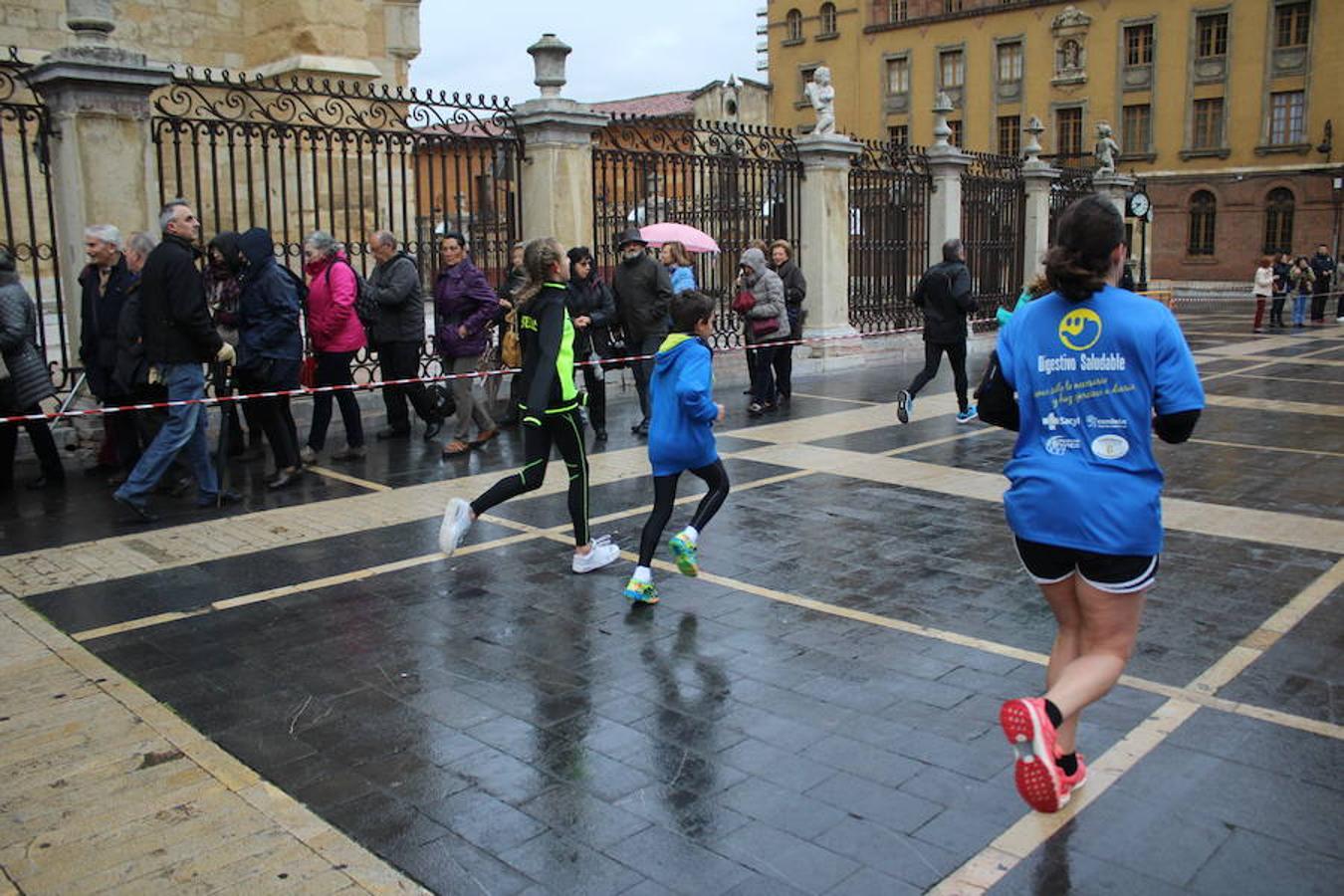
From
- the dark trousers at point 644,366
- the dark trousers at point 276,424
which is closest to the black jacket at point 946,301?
the dark trousers at point 644,366

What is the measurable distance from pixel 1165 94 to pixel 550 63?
132ft

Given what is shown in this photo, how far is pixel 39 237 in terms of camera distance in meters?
14.7

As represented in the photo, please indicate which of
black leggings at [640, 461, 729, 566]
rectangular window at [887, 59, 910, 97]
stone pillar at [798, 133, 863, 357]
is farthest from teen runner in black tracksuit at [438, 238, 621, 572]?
rectangular window at [887, 59, 910, 97]

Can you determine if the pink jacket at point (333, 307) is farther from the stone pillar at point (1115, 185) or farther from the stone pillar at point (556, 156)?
the stone pillar at point (1115, 185)

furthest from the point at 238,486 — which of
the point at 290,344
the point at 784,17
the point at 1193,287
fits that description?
the point at 784,17

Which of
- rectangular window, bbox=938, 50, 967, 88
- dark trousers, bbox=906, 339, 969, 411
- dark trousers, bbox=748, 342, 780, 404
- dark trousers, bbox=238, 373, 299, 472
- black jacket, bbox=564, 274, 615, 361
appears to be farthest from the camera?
rectangular window, bbox=938, 50, 967, 88

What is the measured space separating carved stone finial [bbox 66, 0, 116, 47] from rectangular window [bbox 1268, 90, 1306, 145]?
43647 millimetres

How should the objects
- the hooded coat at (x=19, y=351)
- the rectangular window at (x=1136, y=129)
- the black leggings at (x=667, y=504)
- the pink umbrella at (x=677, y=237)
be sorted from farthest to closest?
the rectangular window at (x=1136, y=129) < the pink umbrella at (x=677, y=237) < the hooded coat at (x=19, y=351) < the black leggings at (x=667, y=504)

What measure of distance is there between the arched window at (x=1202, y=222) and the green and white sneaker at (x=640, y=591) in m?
45.0

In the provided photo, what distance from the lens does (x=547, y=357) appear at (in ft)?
20.2

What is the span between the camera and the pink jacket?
9406 mm

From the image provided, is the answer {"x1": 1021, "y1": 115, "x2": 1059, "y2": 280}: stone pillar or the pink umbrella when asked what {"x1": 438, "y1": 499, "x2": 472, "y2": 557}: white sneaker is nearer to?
the pink umbrella

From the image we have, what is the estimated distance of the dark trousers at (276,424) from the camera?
28.6 ft

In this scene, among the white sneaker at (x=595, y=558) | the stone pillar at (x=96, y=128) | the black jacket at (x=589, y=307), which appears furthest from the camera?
the black jacket at (x=589, y=307)
